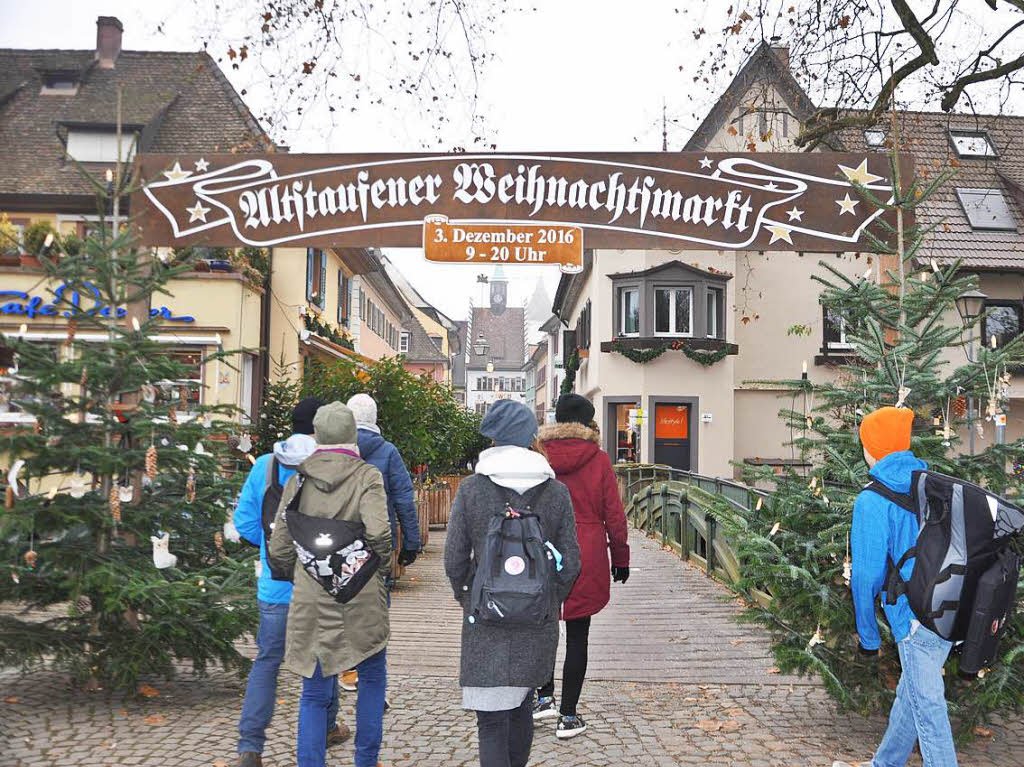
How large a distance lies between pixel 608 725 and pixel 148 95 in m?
22.7

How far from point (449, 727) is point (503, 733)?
1.83 metres

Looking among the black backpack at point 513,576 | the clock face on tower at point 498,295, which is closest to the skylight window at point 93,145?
the black backpack at point 513,576

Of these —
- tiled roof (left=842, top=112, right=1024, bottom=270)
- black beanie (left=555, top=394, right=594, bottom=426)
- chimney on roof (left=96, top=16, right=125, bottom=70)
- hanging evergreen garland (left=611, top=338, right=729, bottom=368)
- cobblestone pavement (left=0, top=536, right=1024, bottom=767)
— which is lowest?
cobblestone pavement (left=0, top=536, right=1024, bottom=767)

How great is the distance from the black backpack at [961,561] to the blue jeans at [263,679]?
9.09ft

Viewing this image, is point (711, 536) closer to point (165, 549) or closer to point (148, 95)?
point (165, 549)

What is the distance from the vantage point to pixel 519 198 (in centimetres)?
744

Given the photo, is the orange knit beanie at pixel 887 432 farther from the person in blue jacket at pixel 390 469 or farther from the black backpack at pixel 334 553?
the person in blue jacket at pixel 390 469

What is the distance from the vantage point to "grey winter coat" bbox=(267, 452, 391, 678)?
420 cm

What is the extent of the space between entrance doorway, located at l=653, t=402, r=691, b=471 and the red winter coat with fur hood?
2379cm

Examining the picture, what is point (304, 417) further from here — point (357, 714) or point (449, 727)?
point (449, 727)

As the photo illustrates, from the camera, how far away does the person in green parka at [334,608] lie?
4.21m

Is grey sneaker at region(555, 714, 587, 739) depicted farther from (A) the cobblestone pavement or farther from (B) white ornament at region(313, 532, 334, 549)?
(B) white ornament at region(313, 532, 334, 549)

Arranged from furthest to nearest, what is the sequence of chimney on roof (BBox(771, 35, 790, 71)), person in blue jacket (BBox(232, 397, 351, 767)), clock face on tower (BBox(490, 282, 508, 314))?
clock face on tower (BBox(490, 282, 508, 314)), chimney on roof (BBox(771, 35, 790, 71)), person in blue jacket (BBox(232, 397, 351, 767))

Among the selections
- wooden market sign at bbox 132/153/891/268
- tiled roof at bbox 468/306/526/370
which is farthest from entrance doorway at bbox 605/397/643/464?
tiled roof at bbox 468/306/526/370
